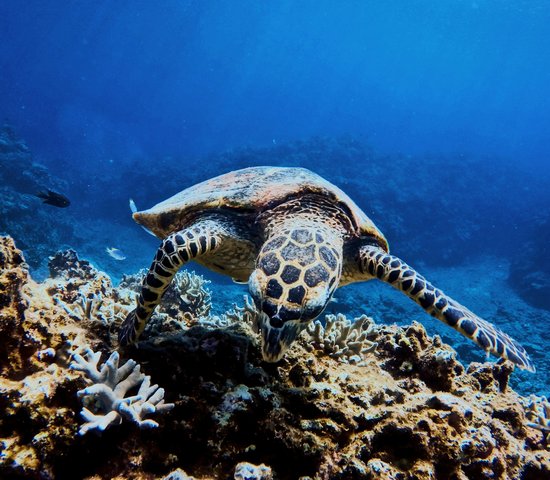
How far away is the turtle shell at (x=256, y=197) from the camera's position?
3.25 m

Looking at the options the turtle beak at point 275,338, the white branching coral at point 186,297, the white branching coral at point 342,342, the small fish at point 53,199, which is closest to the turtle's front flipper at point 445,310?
the white branching coral at point 342,342

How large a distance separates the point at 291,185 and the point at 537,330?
15.4 m

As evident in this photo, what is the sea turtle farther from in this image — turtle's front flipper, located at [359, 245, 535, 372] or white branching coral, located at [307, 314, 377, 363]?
white branching coral, located at [307, 314, 377, 363]

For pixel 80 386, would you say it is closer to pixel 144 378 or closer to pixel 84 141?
pixel 144 378

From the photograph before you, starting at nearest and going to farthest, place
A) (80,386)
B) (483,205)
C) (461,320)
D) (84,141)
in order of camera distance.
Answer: (80,386) < (461,320) < (483,205) < (84,141)

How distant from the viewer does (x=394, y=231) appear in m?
20.8

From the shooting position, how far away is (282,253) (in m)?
2.43

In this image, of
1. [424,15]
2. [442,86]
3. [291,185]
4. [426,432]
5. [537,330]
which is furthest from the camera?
[442,86]

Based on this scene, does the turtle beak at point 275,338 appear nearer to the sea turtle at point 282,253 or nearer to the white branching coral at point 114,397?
the sea turtle at point 282,253

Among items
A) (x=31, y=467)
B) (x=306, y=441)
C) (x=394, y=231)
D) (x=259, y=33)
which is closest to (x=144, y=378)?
(x=31, y=467)

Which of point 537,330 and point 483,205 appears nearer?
point 537,330

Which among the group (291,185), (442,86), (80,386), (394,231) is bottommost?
(80,386)

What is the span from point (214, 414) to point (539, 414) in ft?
9.80

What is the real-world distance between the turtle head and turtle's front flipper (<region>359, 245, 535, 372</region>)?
0.72 meters
